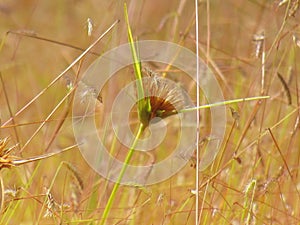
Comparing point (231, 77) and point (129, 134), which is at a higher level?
point (231, 77)

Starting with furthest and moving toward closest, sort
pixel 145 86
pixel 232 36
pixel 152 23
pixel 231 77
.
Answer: pixel 152 23
pixel 232 36
pixel 231 77
pixel 145 86

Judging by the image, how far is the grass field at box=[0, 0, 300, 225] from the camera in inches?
46.4

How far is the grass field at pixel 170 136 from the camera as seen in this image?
1.18 meters

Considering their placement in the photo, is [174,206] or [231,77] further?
[231,77]

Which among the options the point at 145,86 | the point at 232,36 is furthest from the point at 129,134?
the point at 232,36

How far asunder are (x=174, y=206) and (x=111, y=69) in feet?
0.93

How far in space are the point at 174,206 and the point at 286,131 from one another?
485 mm

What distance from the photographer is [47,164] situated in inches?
72.8

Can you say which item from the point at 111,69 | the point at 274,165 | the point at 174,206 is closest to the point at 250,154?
the point at 274,165

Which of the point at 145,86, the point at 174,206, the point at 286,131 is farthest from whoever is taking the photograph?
the point at 286,131

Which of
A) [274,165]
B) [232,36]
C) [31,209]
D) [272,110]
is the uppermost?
[232,36]

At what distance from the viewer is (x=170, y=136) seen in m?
1.96

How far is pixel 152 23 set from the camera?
3.38 m

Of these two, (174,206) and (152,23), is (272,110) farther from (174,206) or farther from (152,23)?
(152,23)
